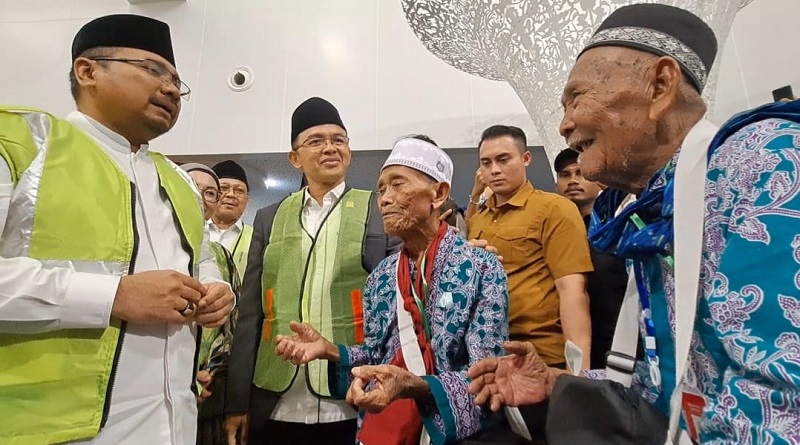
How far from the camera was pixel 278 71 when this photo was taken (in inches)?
132

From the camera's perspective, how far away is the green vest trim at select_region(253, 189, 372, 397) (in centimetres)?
158

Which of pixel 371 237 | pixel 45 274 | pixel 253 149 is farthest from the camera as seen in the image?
pixel 253 149

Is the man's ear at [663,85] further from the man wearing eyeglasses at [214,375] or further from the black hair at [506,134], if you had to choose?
the man wearing eyeglasses at [214,375]

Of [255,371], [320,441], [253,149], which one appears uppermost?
[253,149]

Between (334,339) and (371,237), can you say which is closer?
(334,339)

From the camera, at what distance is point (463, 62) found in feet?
8.13

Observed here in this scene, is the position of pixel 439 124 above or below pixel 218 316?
above

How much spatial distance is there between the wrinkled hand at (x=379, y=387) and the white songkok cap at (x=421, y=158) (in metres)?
0.68

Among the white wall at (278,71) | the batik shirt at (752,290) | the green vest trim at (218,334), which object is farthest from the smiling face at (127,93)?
the white wall at (278,71)

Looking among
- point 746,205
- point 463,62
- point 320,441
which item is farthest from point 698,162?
point 463,62

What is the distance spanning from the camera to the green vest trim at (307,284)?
1.58 metres

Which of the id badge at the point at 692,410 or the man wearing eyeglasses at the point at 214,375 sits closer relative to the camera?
the id badge at the point at 692,410

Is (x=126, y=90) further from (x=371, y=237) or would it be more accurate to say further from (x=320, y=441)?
(x=320, y=441)

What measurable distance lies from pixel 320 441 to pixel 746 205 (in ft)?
4.43
